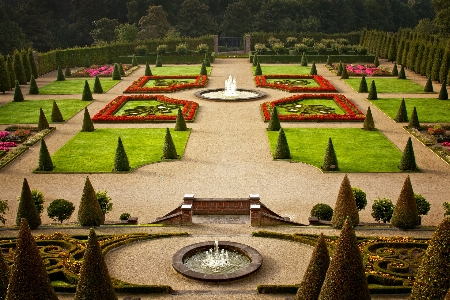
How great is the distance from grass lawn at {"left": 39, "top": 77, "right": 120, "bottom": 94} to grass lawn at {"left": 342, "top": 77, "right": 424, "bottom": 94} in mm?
22020

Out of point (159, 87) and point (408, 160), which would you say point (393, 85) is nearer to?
point (159, 87)

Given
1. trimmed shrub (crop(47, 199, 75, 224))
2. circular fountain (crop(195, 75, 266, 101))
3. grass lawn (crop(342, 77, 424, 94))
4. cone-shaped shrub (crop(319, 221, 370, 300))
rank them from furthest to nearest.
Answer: grass lawn (crop(342, 77, 424, 94))
circular fountain (crop(195, 75, 266, 101))
trimmed shrub (crop(47, 199, 75, 224))
cone-shaped shrub (crop(319, 221, 370, 300))

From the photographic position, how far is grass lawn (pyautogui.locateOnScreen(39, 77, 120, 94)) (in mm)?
49094

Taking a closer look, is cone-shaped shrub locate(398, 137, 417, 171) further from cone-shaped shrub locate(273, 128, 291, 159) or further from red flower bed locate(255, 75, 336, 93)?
red flower bed locate(255, 75, 336, 93)

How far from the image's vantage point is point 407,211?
65.5 feet

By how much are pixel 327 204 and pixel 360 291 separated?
34.8 ft

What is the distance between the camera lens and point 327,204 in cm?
2269

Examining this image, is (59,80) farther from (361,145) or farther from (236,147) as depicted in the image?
(361,145)

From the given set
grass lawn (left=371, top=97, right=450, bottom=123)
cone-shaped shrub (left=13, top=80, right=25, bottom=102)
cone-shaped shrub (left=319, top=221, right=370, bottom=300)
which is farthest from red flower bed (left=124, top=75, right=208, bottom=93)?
cone-shaped shrub (left=319, top=221, right=370, bottom=300)

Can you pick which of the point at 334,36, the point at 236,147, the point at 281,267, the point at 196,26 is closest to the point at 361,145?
the point at 236,147

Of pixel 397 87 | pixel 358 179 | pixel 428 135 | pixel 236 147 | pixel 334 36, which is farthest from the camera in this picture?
pixel 334 36

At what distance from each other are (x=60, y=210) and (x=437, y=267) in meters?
14.3

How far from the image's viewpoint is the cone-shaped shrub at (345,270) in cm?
1201

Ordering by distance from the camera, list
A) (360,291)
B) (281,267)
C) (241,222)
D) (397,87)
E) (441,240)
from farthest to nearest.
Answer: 1. (397,87)
2. (241,222)
3. (281,267)
4. (360,291)
5. (441,240)
